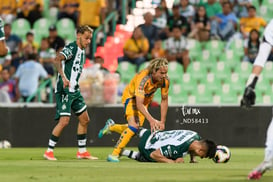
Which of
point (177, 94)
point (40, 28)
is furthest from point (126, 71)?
point (40, 28)

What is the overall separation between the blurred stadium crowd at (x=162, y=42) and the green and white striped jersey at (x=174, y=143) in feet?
23.4

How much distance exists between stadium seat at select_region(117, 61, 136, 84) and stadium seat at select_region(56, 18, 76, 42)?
7.45 feet

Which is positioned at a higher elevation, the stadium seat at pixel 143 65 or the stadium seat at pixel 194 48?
the stadium seat at pixel 194 48

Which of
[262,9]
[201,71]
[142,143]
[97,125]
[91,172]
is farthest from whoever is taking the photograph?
[262,9]

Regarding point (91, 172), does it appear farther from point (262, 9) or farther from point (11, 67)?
point (262, 9)

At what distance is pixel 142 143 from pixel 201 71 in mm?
9166

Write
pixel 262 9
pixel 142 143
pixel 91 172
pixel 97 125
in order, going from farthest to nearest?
pixel 262 9
pixel 97 125
pixel 142 143
pixel 91 172

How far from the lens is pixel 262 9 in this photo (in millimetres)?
25047

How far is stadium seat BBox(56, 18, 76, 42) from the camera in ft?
82.9

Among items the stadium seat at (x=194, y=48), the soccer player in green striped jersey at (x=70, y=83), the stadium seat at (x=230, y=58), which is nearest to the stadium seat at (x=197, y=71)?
the stadium seat at (x=194, y=48)

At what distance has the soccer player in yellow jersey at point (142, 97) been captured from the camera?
1401 cm

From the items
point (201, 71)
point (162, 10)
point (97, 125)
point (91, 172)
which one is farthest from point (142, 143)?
point (162, 10)

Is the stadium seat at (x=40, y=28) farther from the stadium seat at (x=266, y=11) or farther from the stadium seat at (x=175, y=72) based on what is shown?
the stadium seat at (x=266, y=11)

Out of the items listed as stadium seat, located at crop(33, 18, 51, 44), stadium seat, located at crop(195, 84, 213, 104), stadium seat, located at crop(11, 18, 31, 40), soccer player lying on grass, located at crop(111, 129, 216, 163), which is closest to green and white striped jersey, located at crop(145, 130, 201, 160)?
soccer player lying on grass, located at crop(111, 129, 216, 163)
